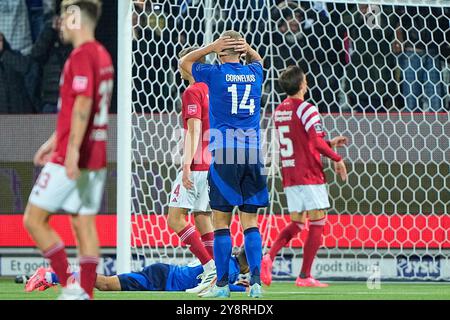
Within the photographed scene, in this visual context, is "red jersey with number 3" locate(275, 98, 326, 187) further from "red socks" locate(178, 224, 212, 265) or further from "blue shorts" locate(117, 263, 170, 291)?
"blue shorts" locate(117, 263, 170, 291)

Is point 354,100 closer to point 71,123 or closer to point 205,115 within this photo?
point 205,115

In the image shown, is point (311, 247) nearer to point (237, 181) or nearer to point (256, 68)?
point (237, 181)

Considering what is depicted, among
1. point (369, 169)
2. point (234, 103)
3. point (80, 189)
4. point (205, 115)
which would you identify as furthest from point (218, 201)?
point (369, 169)

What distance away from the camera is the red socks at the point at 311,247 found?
27.1 ft

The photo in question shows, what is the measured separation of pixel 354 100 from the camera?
9727 mm

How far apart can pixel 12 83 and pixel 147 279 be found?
377cm

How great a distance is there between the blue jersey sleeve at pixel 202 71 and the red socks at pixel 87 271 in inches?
80.5

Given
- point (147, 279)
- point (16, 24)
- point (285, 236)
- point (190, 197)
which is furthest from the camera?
point (16, 24)

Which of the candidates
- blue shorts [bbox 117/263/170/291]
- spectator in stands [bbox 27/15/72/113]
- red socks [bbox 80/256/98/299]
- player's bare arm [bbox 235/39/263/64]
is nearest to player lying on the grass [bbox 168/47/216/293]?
blue shorts [bbox 117/263/170/291]

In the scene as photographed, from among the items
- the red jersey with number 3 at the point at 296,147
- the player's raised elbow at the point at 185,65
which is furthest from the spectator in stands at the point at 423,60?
the player's raised elbow at the point at 185,65

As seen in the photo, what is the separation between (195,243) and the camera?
729 centimetres

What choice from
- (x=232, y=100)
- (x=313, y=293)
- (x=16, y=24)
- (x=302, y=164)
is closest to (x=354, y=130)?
(x=302, y=164)

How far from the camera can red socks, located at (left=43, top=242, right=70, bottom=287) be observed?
465cm
